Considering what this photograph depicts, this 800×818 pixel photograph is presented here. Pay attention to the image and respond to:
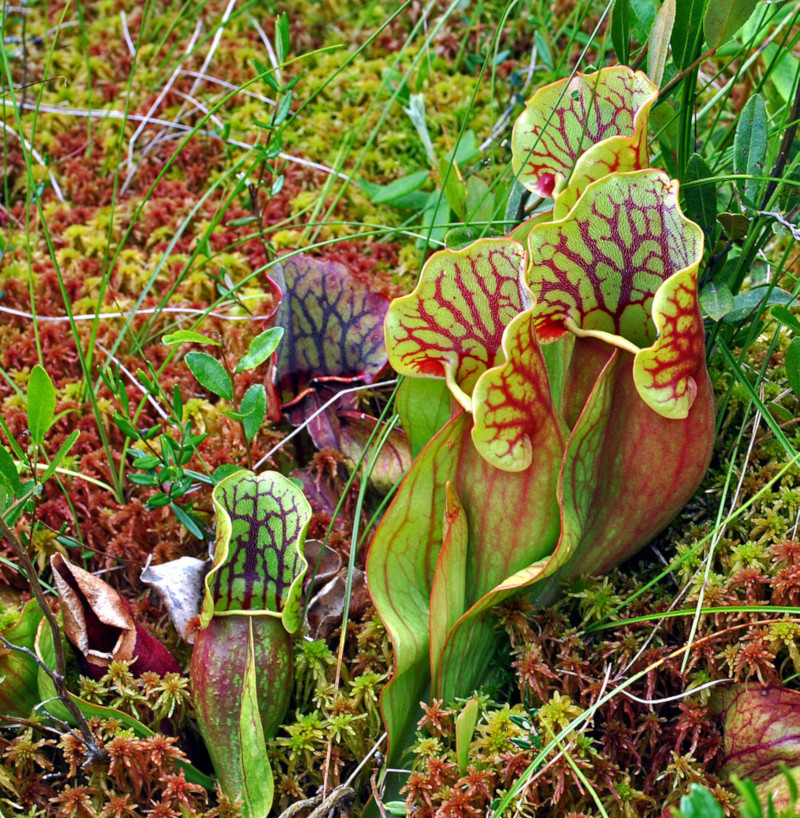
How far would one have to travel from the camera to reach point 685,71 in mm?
1206

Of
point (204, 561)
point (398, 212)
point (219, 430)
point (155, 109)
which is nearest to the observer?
point (204, 561)

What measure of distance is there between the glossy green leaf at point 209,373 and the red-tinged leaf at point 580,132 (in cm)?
60

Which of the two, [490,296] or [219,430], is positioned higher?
[490,296]

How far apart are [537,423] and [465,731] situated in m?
0.46

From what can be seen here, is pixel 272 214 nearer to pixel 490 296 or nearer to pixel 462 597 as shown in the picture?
pixel 490 296

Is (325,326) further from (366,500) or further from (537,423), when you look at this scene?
(537,423)

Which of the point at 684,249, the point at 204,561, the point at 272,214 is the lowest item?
the point at 204,561

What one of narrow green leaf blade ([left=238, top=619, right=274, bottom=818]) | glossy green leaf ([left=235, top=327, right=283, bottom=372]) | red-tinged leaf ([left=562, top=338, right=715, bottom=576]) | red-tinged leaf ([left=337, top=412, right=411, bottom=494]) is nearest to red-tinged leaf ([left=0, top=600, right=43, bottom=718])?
narrow green leaf blade ([left=238, top=619, right=274, bottom=818])

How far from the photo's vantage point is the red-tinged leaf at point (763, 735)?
3.51 feet

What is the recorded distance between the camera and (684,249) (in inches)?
41.6

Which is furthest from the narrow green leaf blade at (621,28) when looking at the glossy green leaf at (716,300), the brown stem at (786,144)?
the glossy green leaf at (716,300)

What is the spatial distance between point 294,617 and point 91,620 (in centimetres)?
35

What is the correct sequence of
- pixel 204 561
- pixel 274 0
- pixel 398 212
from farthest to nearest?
pixel 274 0 < pixel 398 212 < pixel 204 561

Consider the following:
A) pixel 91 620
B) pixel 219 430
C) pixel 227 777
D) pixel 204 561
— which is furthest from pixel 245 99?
pixel 227 777
